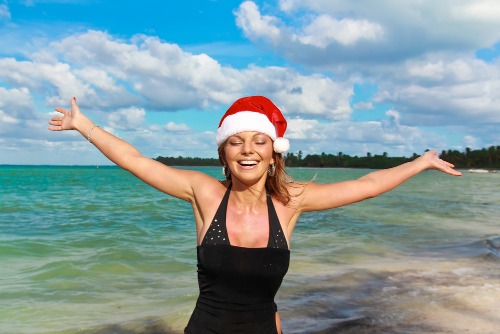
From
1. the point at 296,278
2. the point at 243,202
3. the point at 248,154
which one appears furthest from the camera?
the point at 296,278

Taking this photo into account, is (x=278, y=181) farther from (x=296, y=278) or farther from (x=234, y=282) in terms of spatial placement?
(x=296, y=278)

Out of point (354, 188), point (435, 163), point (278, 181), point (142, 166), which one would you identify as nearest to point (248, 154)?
point (278, 181)

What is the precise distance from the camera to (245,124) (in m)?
3.01

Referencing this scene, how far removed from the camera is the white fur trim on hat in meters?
3.01

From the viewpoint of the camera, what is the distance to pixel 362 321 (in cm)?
570

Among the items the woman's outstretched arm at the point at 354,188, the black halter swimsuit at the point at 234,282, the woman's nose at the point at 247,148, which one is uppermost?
the woman's nose at the point at 247,148

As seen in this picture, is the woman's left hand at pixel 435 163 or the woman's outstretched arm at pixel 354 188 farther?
the woman's left hand at pixel 435 163

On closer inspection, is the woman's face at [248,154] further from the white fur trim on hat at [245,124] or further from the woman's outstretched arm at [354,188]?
the woman's outstretched arm at [354,188]

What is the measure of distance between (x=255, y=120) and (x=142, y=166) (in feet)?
2.48

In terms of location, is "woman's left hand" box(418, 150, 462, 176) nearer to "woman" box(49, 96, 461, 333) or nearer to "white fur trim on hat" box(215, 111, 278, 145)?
"woman" box(49, 96, 461, 333)

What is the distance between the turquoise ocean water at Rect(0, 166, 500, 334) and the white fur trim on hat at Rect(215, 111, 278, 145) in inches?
124

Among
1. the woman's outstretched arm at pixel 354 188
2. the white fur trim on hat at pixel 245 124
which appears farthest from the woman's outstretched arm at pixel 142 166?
the woman's outstretched arm at pixel 354 188

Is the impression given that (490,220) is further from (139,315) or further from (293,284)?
(139,315)

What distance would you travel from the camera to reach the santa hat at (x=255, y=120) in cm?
302
